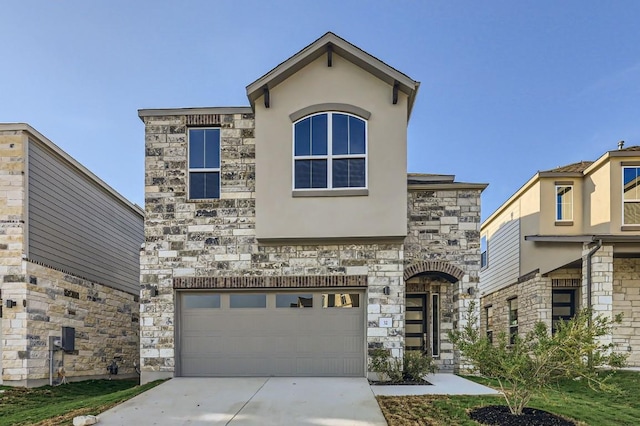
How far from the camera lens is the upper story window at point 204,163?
9.91 m

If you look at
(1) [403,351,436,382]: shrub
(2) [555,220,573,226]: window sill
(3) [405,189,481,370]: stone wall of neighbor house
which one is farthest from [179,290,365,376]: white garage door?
(2) [555,220,573,226]: window sill

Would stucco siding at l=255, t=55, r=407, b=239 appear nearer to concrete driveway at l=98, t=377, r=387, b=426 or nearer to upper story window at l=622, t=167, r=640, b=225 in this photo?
concrete driveway at l=98, t=377, r=387, b=426

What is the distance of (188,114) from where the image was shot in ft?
32.5

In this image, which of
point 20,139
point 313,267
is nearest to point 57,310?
point 20,139

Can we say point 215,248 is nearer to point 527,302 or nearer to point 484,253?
point 527,302

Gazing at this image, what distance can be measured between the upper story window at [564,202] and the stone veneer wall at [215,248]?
270 inches

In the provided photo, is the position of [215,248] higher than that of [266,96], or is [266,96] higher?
[266,96]

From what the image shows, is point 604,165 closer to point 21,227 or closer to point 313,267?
point 313,267

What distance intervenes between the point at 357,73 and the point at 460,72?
11.7m

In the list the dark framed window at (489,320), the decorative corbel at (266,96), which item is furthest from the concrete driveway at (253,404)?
the dark framed window at (489,320)

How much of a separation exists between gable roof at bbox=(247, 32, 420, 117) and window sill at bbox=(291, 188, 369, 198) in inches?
96.4

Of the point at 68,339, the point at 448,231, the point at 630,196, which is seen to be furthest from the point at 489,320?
the point at 68,339

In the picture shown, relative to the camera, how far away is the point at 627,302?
12.3 m

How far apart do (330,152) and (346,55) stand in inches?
88.4
